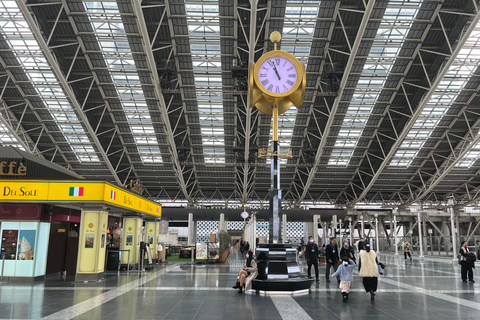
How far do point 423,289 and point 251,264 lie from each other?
6.17 metres

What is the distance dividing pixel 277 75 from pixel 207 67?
57.1ft

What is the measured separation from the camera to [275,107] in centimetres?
1445

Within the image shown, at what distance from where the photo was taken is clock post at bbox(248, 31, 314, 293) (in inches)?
496

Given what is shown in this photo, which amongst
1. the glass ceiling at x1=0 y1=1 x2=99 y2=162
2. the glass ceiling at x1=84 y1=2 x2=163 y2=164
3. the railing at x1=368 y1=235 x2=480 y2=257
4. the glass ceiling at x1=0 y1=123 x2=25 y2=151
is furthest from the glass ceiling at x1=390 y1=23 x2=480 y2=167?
the glass ceiling at x1=0 y1=123 x2=25 y2=151

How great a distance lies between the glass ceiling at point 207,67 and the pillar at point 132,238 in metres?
13.6

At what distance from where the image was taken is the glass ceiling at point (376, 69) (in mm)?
26391

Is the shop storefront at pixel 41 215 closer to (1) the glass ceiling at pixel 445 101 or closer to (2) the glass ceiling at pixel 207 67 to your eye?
(2) the glass ceiling at pixel 207 67

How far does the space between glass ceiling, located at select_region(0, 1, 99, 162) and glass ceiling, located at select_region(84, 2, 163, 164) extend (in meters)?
4.99

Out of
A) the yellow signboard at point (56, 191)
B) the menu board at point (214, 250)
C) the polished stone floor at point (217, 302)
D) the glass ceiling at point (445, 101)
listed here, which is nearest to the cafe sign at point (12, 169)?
the yellow signboard at point (56, 191)

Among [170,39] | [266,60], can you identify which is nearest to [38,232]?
[266,60]

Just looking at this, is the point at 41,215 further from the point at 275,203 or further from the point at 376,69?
the point at 376,69

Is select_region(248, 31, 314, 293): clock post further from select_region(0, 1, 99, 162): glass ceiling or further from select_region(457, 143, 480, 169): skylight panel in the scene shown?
select_region(457, 143, 480, 169): skylight panel

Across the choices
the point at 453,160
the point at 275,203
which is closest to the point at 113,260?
the point at 275,203

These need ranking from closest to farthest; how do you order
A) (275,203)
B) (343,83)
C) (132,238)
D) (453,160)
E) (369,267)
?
(369,267), (275,203), (132,238), (343,83), (453,160)
